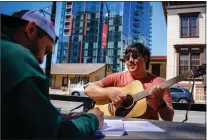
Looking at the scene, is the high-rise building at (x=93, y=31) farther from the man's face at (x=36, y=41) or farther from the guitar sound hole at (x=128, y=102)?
the man's face at (x=36, y=41)

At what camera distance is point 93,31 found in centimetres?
7769

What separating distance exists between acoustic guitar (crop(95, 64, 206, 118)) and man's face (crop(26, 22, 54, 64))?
4.14ft

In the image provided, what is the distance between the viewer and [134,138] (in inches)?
38.3

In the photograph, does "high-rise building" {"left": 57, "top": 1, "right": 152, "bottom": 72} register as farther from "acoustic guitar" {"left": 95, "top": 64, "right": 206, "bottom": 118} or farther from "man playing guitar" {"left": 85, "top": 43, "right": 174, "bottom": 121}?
"acoustic guitar" {"left": 95, "top": 64, "right": 206, "bottom": 118}

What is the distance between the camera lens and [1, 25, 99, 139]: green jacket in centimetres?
66

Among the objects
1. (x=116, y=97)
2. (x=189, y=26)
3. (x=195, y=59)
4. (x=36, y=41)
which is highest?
(x=189, y=26)

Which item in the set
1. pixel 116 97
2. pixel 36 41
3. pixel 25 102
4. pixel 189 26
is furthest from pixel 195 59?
pixel 25 102

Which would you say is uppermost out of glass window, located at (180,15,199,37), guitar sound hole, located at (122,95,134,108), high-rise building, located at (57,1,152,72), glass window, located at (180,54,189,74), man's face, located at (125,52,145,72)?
high-rise building, located at (57,1,152,72)

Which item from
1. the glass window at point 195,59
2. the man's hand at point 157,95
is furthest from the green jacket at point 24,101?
the glass window at point 195,59

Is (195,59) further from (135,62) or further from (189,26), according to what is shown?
(135,62)

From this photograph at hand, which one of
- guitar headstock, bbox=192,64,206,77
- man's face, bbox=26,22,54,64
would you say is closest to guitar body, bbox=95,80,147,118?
guitar headstock, bbox=192,64,206,77

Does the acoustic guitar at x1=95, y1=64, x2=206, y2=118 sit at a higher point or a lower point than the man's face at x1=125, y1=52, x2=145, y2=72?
lower

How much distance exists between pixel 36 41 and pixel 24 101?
1.13 ft

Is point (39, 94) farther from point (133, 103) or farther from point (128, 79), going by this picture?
point (128, 79)
